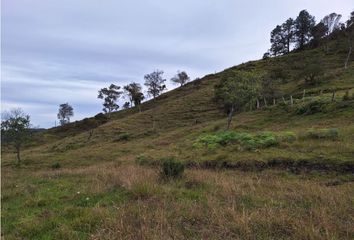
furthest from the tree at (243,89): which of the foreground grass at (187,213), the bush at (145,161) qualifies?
the foreground grass at (187,213)

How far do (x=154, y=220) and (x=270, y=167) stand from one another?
37.2 ft

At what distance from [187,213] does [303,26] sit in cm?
11775

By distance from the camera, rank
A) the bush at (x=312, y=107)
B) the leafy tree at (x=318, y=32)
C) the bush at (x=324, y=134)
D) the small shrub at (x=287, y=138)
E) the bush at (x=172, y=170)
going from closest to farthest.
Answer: the bush at (x=172, y=170)
the bush at (x=324, y=134)
the small shrub at (x=287, y=138)
the bush at (x=312, y=107)
the leafy tree at (x=318, y=32)

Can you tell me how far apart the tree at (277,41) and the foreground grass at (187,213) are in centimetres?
11794

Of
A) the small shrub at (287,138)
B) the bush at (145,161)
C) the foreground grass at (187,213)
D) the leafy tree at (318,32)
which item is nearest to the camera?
the foreground grass at (187,213)

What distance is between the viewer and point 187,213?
759 centimetres

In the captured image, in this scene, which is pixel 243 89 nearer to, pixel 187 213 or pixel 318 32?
pixel 187 213

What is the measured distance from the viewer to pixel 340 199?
857 centimetres

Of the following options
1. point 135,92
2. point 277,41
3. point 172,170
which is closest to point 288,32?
point 277,41

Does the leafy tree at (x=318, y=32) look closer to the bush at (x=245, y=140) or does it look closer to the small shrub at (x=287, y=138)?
the bush at (x=245, y=140)

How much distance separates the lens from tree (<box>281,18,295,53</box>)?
117338 millimetres

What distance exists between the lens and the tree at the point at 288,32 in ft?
385

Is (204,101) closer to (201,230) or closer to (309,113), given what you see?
(309,113)

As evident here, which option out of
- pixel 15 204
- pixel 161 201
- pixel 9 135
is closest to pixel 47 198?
pixel 15 204
